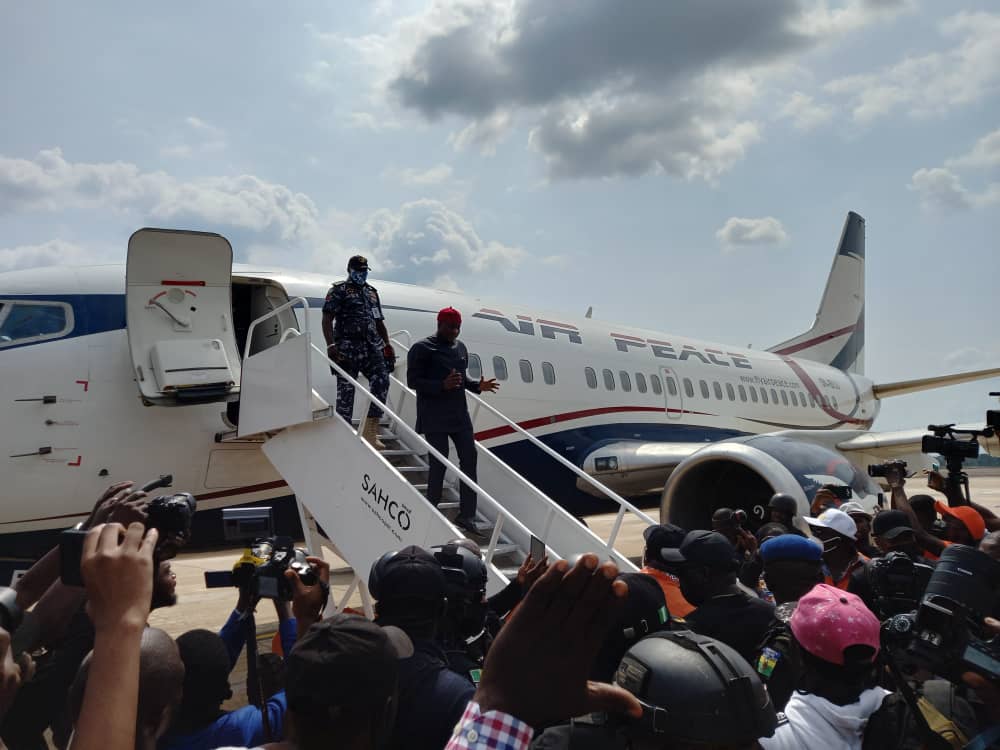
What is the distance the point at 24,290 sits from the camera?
580cm

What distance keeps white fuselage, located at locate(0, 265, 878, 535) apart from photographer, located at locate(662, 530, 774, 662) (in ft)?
13.7

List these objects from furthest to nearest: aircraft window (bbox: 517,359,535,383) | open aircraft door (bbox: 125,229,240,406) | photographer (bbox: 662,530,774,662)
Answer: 1. aircraft window (bbox: 517,359,535,383)
2. open aircraft door (bbox: 125,229,240,406)
3. photographer (bbox: 662,530,774,662)

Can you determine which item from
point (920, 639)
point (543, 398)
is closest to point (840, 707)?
point (920, 639)

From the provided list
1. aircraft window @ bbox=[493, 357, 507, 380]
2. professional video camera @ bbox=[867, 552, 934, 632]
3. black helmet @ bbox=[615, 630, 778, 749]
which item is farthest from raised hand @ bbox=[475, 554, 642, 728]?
aircraft window @ bbox=[493, 357, 507, 380]

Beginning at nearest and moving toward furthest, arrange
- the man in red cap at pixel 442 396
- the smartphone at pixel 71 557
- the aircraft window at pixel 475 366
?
the smartphone at pixel 71 557
the man in red cap at pixel 442 396
the aircraft window at pixel 475 366

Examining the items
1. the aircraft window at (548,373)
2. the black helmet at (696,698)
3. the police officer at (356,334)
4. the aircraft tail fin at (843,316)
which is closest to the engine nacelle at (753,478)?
the aircraft window at (548,373)

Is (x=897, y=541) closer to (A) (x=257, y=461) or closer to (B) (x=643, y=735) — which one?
(B) (x=643, y=735)

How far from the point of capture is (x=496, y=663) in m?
1.17

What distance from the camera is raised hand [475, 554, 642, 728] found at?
1142 millimetres

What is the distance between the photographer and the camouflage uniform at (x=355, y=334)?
215 inches

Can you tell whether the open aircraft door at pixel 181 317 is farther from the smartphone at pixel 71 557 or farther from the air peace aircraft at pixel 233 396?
the smartphone at pixel 71 557

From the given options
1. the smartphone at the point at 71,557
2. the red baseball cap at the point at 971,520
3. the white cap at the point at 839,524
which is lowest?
the red baseball cap at the point at 971,520

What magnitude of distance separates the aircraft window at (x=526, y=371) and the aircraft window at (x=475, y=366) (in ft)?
1.97

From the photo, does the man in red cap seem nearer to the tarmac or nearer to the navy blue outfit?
the tarmac
